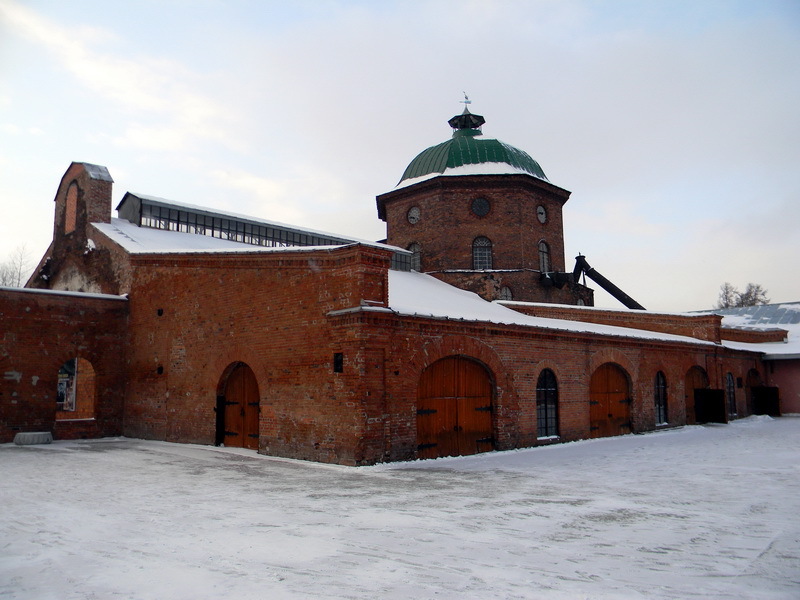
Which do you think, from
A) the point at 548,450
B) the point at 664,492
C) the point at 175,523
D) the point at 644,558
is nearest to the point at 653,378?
the point at 548,450

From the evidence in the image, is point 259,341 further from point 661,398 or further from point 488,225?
point 488,225

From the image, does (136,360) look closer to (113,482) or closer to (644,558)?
(113,482)

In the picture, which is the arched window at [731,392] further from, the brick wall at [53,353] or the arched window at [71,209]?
the arched window at [71,209]

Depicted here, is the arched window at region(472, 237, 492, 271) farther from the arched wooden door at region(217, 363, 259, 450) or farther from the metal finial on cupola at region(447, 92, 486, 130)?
the arched wooden door at region(217, 363, 259, 450)

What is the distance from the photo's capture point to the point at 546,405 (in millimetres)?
15375

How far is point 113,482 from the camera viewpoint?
363 inches

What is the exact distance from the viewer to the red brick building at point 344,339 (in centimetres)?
1155

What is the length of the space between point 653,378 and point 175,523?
16514 mm

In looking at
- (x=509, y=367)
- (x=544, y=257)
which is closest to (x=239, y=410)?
(x=509, y=367)

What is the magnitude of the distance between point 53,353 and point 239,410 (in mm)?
5618

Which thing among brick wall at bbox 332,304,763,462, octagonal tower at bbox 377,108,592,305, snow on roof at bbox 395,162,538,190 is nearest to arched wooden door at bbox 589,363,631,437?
brick wall at bbox 332,304,763,462

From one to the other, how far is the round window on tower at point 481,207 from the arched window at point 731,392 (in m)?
11.5

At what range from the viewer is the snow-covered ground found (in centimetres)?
458

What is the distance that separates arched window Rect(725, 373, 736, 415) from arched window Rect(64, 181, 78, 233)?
24642mm
